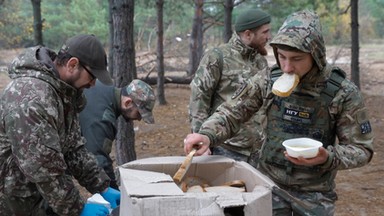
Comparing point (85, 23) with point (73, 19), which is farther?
point (73, 19)

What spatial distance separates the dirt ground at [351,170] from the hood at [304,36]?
342 centimetres

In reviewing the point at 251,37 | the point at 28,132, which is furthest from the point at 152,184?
the point at 251,37

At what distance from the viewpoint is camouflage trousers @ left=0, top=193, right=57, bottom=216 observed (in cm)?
274

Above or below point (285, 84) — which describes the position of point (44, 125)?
below

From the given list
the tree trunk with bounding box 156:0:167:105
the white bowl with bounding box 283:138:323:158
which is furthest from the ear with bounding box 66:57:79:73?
the tree trunk with bounding box 156:0:167:105

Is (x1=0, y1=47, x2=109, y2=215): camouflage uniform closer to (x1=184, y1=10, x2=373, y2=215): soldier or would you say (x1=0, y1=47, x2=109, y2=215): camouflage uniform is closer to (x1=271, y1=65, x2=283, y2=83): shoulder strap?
(x1=184, y1=10, x2=373, y2=215): soldier

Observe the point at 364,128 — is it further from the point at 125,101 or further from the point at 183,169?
the point at 125,101

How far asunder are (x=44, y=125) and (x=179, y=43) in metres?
24.3

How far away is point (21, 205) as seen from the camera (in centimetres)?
278

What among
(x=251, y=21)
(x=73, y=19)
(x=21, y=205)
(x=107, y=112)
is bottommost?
(x=73, y=19)

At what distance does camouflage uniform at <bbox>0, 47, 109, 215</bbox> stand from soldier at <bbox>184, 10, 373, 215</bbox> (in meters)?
0.70

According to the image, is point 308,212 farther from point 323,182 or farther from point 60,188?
point 60,188

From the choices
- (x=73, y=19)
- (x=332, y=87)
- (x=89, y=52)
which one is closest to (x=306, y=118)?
(x=332, y=87)

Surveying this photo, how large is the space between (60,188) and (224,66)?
5.95 feet
